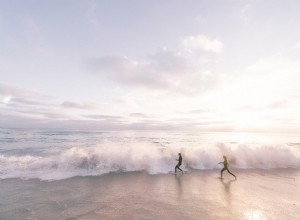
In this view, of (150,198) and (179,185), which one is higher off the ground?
(179,185)

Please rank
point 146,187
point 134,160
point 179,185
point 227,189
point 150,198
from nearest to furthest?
1. point 150,198
2. point 227,189
3. point 146,187
4. point 179,185
5. point 134,160

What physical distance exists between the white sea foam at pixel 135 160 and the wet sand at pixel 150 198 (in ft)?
8.03

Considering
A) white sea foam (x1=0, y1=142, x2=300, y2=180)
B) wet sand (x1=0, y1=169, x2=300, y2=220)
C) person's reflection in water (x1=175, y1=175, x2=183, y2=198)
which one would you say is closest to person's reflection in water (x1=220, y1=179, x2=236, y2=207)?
wet sand (x1=0, y1=169, x2=300, y2=220)

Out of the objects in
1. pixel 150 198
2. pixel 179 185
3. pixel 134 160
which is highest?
pixel 134 160

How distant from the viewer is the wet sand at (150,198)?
10.7 meters

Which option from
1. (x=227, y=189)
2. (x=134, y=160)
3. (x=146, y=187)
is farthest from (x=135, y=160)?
(x=227, y=189)

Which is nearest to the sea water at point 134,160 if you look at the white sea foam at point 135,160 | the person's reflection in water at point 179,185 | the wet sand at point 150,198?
the white sea foam at point 135,160

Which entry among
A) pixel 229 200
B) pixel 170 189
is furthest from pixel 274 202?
pixel 170 189

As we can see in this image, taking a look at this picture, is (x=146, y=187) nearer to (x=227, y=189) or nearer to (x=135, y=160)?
(x=227, y=189)

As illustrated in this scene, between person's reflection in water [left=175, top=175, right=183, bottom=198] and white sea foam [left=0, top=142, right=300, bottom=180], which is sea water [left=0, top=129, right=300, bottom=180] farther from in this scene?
Result: person's reflection in water [left=175, top=175, right=183, bottom=198]

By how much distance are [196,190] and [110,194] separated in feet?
18.5

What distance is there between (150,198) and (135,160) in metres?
10.6

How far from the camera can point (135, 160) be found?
23.6 m

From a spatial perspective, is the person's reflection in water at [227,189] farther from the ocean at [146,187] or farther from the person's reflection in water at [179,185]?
the person's reflection in water at [179,185]
